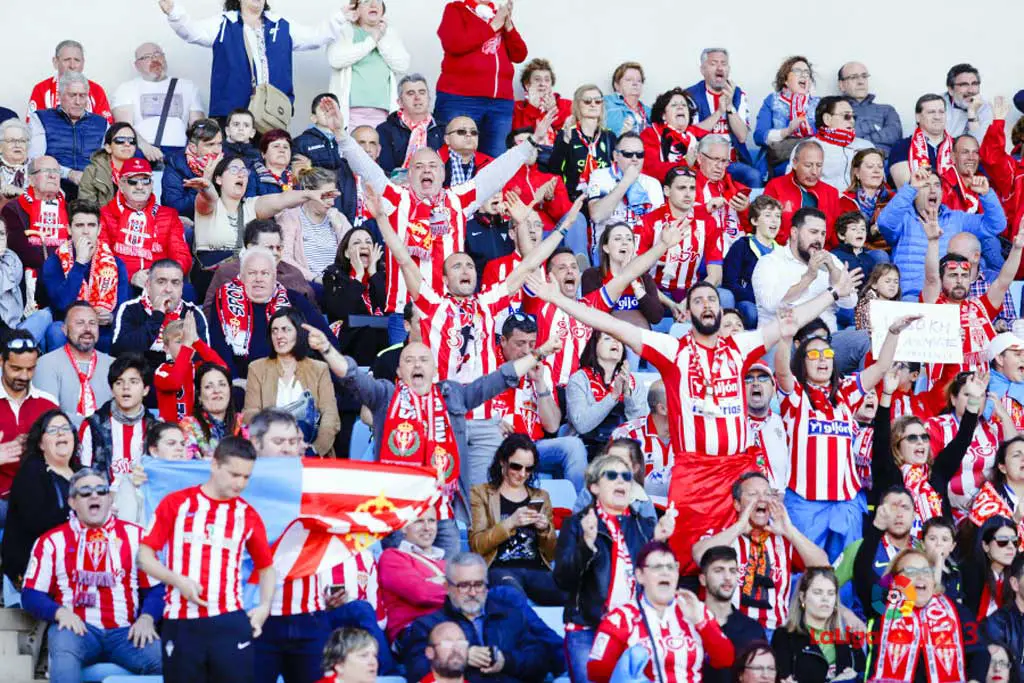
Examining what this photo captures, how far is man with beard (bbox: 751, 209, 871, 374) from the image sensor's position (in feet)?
39.2

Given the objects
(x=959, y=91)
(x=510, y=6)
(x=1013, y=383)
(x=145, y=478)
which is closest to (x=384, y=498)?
(x=145, y=478)

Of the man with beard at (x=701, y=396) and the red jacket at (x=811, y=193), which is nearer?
the man with beard at (x=701, y=396)

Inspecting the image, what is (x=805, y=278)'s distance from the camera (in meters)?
11.9

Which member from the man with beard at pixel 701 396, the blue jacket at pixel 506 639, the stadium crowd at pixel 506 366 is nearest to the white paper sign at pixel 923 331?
the stadium crowd at pixel 506 366

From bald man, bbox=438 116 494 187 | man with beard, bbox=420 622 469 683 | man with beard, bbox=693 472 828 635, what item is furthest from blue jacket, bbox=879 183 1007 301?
man with beard, bbox=420 622 469 683

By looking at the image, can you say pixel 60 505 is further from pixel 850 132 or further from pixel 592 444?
pixel 850 132

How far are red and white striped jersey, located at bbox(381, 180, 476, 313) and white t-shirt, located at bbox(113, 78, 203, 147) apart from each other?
2.48 meters

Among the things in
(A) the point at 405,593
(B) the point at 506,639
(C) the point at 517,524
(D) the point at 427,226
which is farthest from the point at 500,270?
(B) the point at 506,639

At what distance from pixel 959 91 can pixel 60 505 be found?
8374mm

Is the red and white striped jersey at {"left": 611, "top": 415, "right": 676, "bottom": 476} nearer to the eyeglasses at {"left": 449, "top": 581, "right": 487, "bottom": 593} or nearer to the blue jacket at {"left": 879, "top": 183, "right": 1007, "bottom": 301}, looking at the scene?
the eyeglasses at {"left": 449, "top": 581, "right": 487, "bottom": 593}

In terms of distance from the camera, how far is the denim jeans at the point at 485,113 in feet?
45.8

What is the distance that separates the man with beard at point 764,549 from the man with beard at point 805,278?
7.45 ft

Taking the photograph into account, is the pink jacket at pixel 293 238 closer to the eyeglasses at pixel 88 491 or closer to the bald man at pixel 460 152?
the bald man at pixel 460 152

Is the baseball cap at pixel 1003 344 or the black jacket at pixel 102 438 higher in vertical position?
the baseball cap at pixel 1003 344
